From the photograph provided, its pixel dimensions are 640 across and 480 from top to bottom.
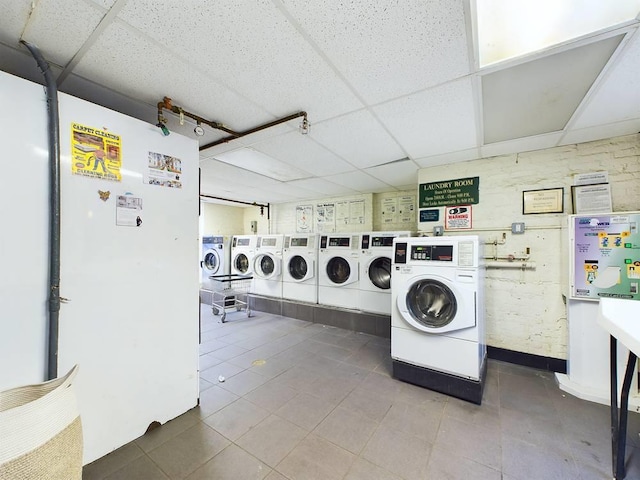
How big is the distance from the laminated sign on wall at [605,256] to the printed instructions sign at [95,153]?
3.55 m

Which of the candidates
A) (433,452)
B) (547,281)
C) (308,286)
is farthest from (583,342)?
(308,286)

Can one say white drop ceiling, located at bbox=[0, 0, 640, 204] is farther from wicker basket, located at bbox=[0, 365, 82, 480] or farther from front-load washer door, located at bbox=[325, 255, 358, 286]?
front-load washer door, located at bbox=[325, 255, 358, 286]

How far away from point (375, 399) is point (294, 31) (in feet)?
8.35

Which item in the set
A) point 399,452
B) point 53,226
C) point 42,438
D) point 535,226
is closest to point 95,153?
point 53,226

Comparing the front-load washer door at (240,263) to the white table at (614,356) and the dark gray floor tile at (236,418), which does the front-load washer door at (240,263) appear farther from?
the white table at (614,356)

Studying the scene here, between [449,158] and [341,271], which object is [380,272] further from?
[449,158]

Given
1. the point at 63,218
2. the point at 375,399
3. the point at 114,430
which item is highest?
the point at 63,218

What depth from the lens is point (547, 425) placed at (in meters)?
1.78

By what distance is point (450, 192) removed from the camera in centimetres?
300

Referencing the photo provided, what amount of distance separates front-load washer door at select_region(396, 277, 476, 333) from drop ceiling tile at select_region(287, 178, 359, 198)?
2.10m

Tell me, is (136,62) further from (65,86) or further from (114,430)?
(114,430)

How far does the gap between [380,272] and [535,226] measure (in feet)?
6.04

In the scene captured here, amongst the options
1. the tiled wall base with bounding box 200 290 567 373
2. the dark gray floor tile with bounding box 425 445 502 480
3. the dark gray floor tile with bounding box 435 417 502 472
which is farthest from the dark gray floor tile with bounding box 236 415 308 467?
the tiled wall base with bounding box 200 290 567 373

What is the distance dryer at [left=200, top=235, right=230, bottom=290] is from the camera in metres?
5.30
